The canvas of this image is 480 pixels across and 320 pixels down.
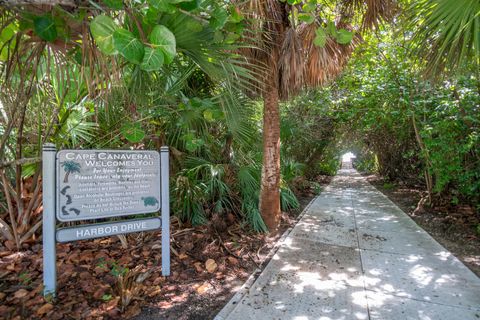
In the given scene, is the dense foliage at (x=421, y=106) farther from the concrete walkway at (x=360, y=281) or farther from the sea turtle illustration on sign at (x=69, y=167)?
the sea turtle illustration on sign at (x=69, y=167)

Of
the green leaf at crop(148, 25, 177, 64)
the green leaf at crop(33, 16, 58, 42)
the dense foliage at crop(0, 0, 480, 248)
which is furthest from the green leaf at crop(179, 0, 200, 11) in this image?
the green leaf at crop(33, 16, 58, 42)

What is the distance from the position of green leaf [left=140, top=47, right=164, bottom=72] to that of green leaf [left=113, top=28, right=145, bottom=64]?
0.03m

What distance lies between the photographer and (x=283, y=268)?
341 centimetres

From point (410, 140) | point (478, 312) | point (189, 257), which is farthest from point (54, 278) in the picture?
point (410, 140)

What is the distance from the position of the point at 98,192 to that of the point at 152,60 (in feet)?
5.88

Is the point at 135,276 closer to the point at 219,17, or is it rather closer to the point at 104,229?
the point at 104,229

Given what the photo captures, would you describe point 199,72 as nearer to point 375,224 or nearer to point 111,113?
point 111,113

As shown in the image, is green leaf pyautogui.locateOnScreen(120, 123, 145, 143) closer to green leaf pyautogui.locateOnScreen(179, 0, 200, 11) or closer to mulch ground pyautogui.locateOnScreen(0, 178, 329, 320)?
mulch ground pyautogui.locateOnScreen(0, 178, 329, 320)

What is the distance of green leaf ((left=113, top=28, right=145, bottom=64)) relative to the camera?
1341mm

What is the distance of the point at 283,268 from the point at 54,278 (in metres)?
2.47

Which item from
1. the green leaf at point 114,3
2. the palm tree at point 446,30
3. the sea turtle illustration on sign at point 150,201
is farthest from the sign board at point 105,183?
the palm tree at point 446,30

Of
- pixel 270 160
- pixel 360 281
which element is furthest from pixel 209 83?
pixel 360 281

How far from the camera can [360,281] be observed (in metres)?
3.08

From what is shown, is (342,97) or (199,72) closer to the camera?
(199,72)
